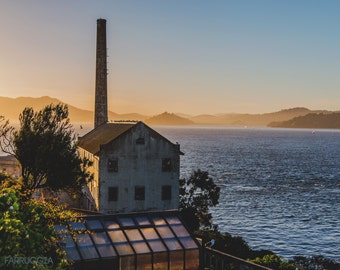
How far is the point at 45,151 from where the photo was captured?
4806 centimetres

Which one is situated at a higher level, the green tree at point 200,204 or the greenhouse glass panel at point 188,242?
the greenhouse glass panel at point 188,242

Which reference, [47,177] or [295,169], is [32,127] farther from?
[295,169]

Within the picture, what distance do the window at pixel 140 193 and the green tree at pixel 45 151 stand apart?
29.2 ft

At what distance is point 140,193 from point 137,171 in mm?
2799

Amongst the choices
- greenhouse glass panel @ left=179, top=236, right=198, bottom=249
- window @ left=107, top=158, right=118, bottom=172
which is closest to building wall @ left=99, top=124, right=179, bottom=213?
window @ left=107, top=158, right=118, bottom=172

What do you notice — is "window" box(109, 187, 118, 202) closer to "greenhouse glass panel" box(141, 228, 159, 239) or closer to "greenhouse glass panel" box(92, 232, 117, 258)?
"greenhouse glass panel" box(141, 228, 159, 239)

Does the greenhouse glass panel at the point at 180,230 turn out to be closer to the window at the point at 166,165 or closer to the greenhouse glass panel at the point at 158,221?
the greenhouse glass panel at the point at 158,221

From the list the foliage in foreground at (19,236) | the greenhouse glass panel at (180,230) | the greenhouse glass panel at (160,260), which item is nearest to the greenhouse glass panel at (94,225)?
the greenhouse glass panel at (160,260)

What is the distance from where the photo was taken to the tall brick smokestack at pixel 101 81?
280ft

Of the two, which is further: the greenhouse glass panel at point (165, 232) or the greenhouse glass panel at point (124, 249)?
the greenhouse glass panel at point (165, 232)

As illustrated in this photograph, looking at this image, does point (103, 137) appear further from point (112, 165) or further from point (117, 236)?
point (117, 236)

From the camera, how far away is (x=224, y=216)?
77.7 metres

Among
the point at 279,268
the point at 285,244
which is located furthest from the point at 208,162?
the point at 279,268

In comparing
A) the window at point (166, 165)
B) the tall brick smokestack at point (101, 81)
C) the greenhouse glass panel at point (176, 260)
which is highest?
the tall brick smokestack at point (101, 81)
